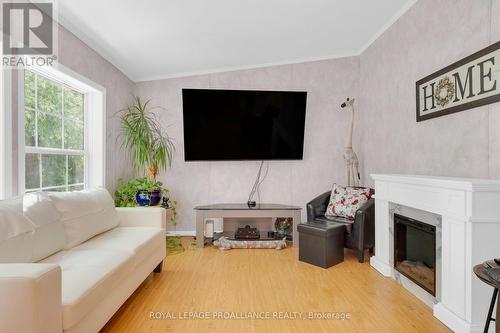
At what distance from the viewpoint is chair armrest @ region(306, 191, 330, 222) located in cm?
368

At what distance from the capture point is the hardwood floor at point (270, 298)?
76.3 inches

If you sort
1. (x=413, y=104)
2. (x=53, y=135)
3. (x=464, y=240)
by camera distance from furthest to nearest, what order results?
(x=413, y=104) < (x=53, y=135) < (x=464, y=240)

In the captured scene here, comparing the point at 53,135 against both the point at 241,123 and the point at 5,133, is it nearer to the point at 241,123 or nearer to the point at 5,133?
the point at 5,133

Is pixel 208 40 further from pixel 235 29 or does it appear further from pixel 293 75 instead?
pixel 293 75

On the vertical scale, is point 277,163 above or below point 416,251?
above

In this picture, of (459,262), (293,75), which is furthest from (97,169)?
(459,262)

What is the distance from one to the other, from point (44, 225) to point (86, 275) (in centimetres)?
58

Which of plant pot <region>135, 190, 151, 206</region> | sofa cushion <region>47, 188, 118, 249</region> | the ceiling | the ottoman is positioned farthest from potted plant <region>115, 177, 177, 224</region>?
the ottoman

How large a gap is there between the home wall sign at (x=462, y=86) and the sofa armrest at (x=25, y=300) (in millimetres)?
2862

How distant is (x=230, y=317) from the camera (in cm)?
204

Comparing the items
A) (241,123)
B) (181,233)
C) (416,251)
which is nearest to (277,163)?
(241,123)

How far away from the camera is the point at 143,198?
3.55 m

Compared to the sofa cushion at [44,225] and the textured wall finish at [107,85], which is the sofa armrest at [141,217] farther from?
the textured wall finish at [107,85]

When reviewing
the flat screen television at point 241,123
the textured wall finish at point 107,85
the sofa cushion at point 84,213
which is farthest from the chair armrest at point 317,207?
the textured wall finish at point 107,85
